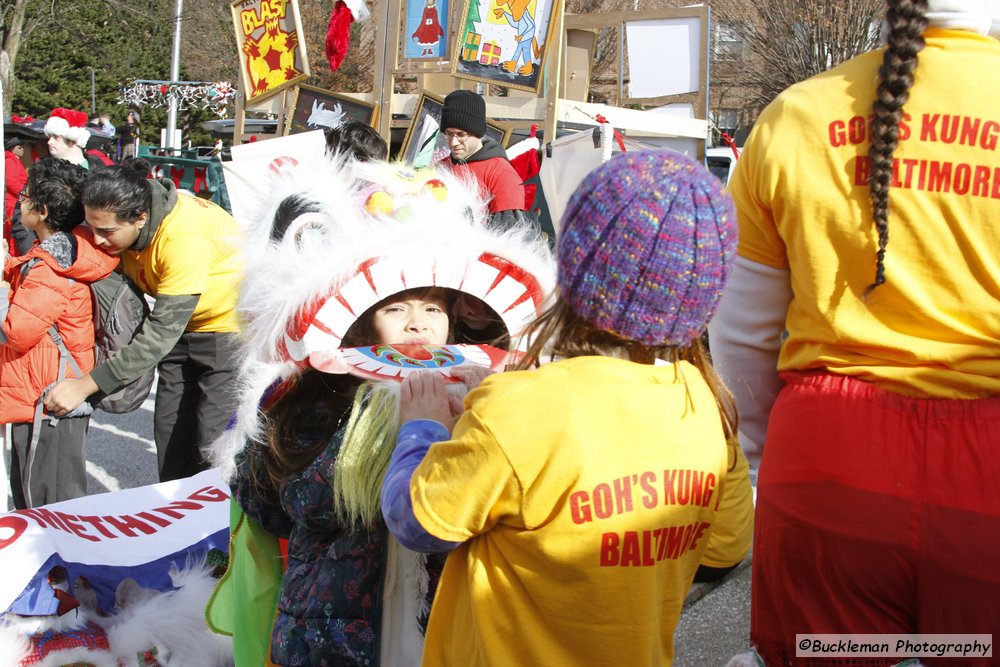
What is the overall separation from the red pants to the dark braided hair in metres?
0.23

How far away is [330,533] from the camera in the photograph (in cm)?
181

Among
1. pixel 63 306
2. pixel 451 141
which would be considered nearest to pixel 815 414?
pixel 63 306

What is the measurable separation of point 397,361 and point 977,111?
40.8 inches

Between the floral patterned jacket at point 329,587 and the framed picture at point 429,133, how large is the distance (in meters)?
4.40

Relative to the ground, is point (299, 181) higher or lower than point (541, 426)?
higher

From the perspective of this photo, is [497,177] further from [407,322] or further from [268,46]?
[268,46]

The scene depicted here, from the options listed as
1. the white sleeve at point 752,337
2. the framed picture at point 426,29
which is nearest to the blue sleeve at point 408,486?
the white sleeve at point 752,337

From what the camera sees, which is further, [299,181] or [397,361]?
[299,181]

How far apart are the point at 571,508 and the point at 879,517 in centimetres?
50

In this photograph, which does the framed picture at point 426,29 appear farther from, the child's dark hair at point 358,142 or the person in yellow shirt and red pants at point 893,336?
the person in yellow shirt and red pants at point 893,336

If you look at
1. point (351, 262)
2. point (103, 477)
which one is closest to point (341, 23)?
point (103, 477)

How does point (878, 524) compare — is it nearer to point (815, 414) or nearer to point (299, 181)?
point (815, 414)

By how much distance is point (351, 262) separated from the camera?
5.88ft

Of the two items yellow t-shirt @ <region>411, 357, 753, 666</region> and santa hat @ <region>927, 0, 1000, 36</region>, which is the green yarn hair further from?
santa hat @ <region>927, 0, 1000, 36</region>
